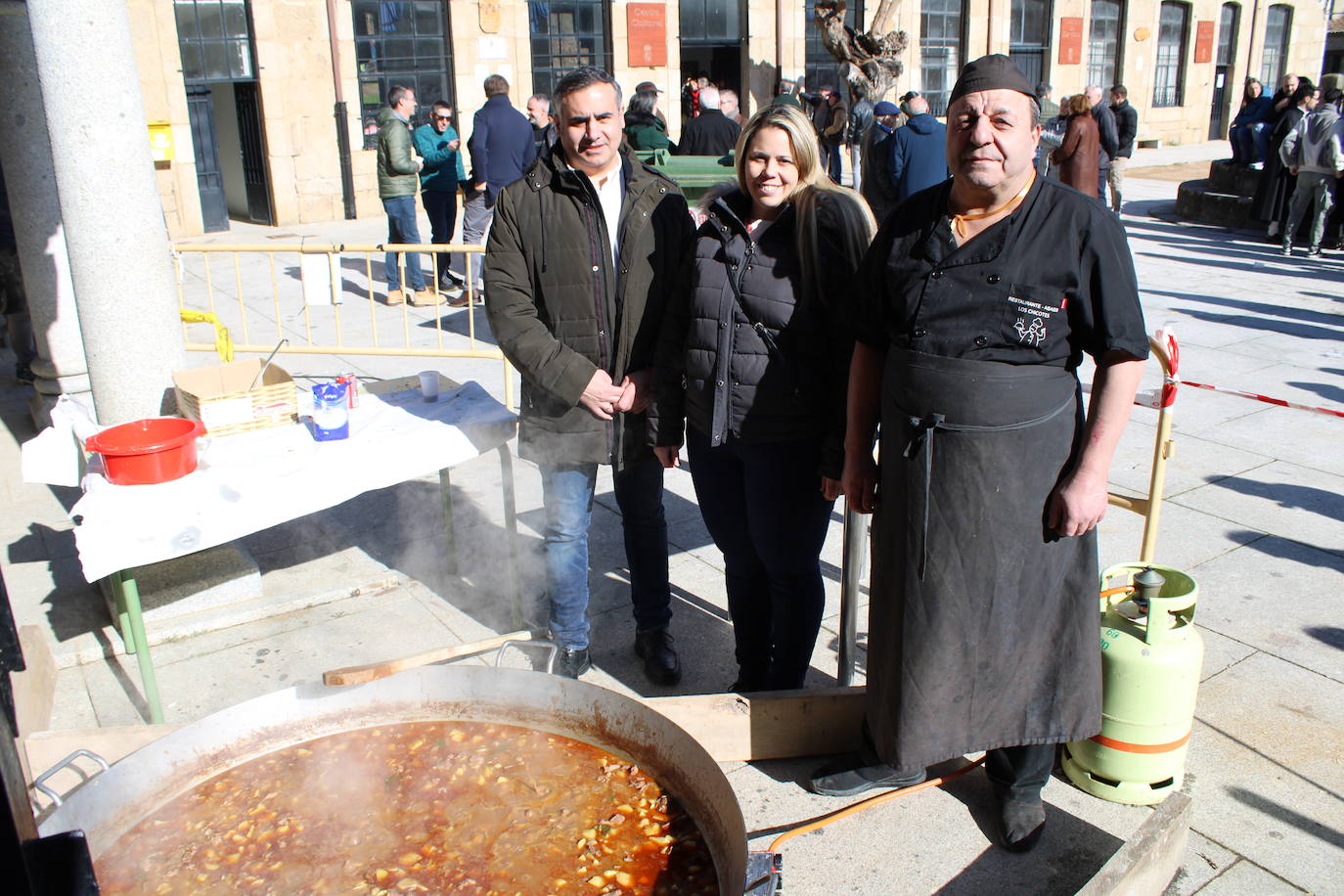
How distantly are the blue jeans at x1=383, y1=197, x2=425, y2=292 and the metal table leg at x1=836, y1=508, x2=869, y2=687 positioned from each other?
7.99 metres

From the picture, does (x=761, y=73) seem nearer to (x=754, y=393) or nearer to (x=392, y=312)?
(x=392, y=312)

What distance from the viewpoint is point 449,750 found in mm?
2812

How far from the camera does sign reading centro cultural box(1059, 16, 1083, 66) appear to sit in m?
26.8

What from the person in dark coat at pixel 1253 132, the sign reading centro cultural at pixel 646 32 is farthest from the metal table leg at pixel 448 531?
the sign reading centro cultural at pixel 646 32

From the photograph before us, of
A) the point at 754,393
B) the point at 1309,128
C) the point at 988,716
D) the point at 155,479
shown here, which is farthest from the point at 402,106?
the point at 1309,128

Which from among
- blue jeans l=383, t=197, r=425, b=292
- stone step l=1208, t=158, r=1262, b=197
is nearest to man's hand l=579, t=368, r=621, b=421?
blue jeans l=383, t=197, r=425, b=292

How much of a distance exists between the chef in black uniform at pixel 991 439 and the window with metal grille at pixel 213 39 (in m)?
15.3

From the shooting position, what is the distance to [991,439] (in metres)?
2.60

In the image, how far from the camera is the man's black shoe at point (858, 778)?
3.23 m

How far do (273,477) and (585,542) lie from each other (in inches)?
43.5

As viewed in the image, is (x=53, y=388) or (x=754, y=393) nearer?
(x=754, y=393)

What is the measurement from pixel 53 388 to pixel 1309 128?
13.7 m

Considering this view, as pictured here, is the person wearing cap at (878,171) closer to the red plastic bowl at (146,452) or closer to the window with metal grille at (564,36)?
the red plastic bowl at (146,452)

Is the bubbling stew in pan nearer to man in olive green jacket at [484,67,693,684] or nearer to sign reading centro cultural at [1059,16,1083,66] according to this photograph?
man in olive green jacket at [484,67,693,684]
